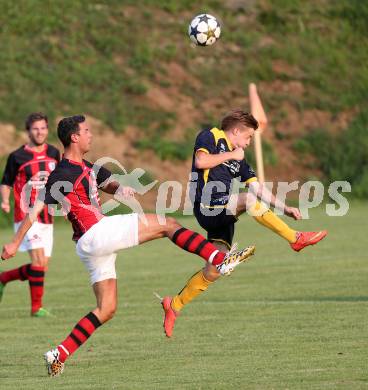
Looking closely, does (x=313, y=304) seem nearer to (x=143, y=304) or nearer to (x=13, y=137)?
(x=143, y=304)

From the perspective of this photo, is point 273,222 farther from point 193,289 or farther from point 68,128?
point 68,128

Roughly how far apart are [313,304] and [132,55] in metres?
25.1

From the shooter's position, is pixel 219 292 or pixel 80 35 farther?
pixel 80 35

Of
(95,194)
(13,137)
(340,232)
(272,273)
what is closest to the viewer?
(95,194)

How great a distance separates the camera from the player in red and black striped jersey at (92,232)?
31.1 feet

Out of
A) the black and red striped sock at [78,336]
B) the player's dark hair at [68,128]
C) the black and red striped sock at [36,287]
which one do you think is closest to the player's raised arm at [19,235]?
the player's dark hair at [68,128]

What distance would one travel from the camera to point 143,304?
15.1m

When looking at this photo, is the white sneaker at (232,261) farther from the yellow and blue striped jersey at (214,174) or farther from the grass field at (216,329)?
the yellow and blue striped jersey at (214,174)

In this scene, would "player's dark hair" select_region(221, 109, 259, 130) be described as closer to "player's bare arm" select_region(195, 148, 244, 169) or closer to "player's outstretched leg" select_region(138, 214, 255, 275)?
"player's bare arm" select_region(195, 148, 244, 169)

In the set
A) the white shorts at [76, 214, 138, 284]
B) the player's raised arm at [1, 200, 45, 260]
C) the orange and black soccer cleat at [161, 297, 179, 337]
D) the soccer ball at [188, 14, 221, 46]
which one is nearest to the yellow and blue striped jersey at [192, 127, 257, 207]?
the orange and black soccer cleat at [161, 297, 179, 337]

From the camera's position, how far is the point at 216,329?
12391mm

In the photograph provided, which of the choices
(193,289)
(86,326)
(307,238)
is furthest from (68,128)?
(307,238)

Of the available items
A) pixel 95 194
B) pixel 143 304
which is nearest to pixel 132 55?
pixel 143 304

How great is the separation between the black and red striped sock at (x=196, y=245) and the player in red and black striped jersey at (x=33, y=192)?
16.8 feet
